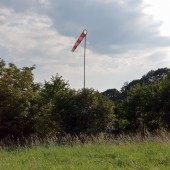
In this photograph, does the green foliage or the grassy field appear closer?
the grassy field

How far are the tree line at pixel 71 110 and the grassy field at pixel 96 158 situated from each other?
5452mm

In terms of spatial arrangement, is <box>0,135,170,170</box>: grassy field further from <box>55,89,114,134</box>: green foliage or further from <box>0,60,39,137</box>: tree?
<box>0,60,39,137</box>: tree

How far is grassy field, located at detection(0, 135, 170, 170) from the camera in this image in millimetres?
7891

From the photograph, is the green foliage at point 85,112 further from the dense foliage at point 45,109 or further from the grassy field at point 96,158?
the grassy field at point 96,158

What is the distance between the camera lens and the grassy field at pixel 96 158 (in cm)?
789

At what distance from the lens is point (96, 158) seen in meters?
9.20

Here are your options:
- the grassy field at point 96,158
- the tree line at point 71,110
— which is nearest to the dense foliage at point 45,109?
the tree line at point 71,110

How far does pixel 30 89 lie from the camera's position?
23328 millimetres

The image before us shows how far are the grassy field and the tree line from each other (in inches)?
215

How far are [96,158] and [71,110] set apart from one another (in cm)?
814

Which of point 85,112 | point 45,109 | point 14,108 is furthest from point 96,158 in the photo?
point 14,108

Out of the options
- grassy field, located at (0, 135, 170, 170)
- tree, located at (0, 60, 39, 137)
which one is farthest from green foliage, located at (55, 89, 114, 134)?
grassy field, located at (0, 135, 170, 170)

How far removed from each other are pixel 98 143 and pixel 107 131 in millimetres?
4847

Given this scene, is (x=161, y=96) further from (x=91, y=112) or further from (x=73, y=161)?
(x=73, y=161)
